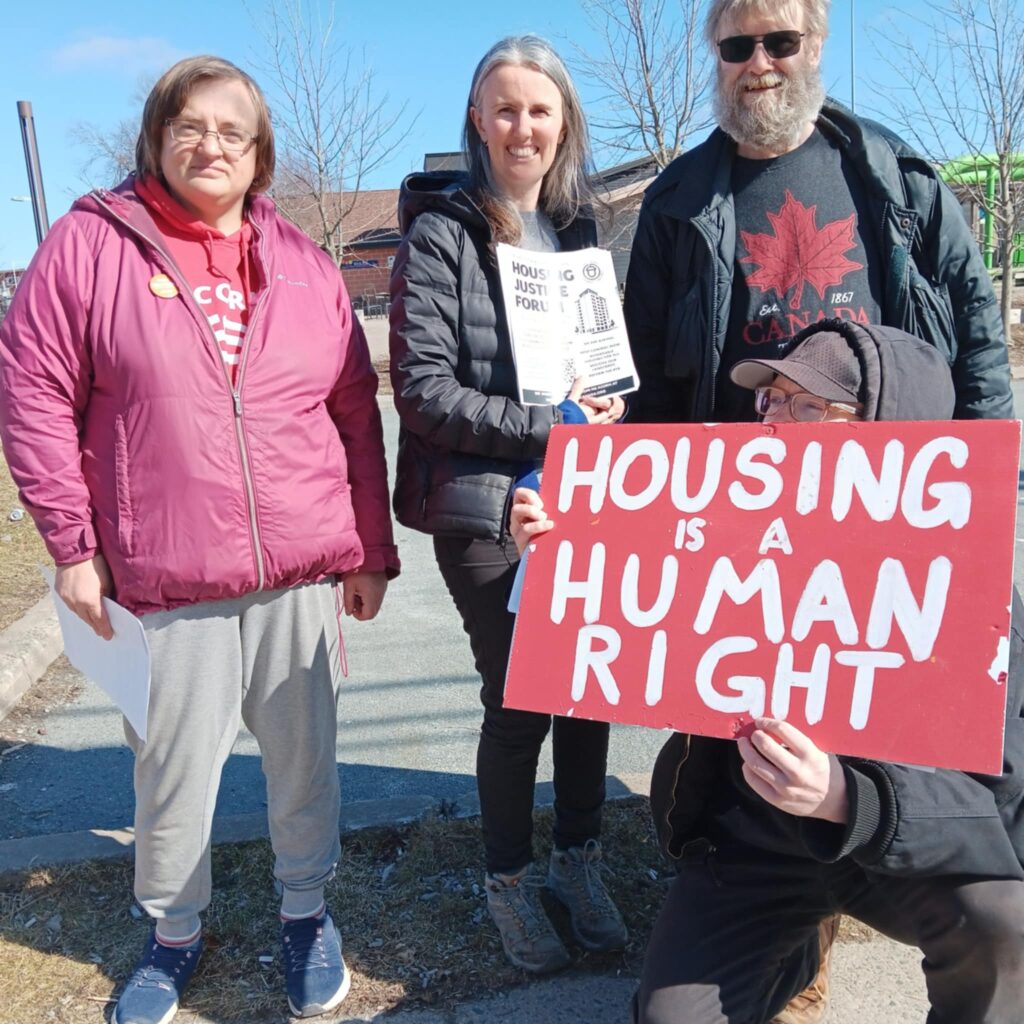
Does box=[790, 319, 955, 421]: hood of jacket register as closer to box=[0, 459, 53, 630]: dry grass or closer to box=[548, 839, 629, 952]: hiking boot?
box=[548, 839, 629, 952]: hiking boot

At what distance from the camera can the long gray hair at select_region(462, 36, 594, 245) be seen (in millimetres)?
2307

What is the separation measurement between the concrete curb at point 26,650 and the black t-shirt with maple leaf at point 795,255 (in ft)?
11.4

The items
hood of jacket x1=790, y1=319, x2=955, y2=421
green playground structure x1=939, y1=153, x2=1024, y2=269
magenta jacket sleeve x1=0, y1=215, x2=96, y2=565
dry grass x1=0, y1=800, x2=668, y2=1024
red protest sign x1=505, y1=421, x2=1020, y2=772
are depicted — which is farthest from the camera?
green playground structure x1=939, y1=153, x2=1024, y2=269

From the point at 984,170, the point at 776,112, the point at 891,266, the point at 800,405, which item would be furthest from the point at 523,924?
the point at 984,170

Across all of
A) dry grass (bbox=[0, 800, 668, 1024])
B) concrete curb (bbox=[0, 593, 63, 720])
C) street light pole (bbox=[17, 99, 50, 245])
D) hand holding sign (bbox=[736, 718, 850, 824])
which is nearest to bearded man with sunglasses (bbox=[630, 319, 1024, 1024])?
hand holding sign (bbox=[736, 718, 850, 824])

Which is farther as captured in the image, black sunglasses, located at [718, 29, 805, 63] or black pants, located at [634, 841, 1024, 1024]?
black sunglasses, located at [718, 29, 805, 63]

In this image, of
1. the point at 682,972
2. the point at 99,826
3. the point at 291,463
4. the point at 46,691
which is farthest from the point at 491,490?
the point at 46,691

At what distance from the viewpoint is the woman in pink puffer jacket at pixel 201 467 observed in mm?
2049

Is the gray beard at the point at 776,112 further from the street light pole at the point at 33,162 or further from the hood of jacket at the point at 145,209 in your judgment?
the street light pole at the point at 33,162

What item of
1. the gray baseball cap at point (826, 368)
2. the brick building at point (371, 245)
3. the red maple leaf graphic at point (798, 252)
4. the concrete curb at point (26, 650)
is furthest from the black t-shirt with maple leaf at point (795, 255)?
the brick building at point (371, 245)

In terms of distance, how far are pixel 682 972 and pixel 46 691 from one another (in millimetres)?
3582

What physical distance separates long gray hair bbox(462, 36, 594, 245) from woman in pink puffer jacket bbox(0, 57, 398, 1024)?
45 cm

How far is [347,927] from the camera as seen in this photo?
2.61 metres

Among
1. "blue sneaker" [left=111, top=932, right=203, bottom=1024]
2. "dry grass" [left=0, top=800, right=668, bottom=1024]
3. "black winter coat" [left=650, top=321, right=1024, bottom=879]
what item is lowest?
"dry grass" [left=0, top=800, right=668, bottom=1024]
